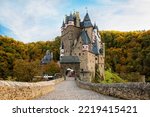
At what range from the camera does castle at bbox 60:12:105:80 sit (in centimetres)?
5981

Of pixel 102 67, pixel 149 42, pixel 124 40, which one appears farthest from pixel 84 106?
pixel 124 40

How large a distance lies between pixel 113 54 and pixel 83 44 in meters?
19.0

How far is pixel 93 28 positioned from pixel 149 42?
52.3ft

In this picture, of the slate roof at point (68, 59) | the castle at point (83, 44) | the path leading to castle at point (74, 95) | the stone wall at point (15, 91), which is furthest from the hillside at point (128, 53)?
the stone wall at point (15, 91)

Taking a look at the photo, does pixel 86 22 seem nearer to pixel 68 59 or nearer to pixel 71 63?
pixel 68 59

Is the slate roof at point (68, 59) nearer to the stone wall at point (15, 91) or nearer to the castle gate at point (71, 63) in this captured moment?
the castle gate at point (71, 63)

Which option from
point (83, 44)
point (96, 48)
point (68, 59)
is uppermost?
point (83, 44)

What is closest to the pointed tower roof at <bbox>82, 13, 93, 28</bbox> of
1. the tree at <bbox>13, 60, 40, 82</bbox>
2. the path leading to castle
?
the tree at <bbox>13, 60, 40, 82</bbox>

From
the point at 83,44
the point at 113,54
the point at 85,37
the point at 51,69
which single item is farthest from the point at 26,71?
the point at 113,54

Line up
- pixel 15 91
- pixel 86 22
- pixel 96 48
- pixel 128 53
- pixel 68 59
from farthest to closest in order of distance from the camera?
pixel 128 53 → pixel 86 22 → pixel 96 48 → pixel 68 59 → pixel 15 91

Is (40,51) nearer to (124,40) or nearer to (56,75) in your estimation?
(124,40)

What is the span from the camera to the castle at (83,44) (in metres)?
59.8

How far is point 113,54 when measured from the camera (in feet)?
257

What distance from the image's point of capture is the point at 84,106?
831cm
